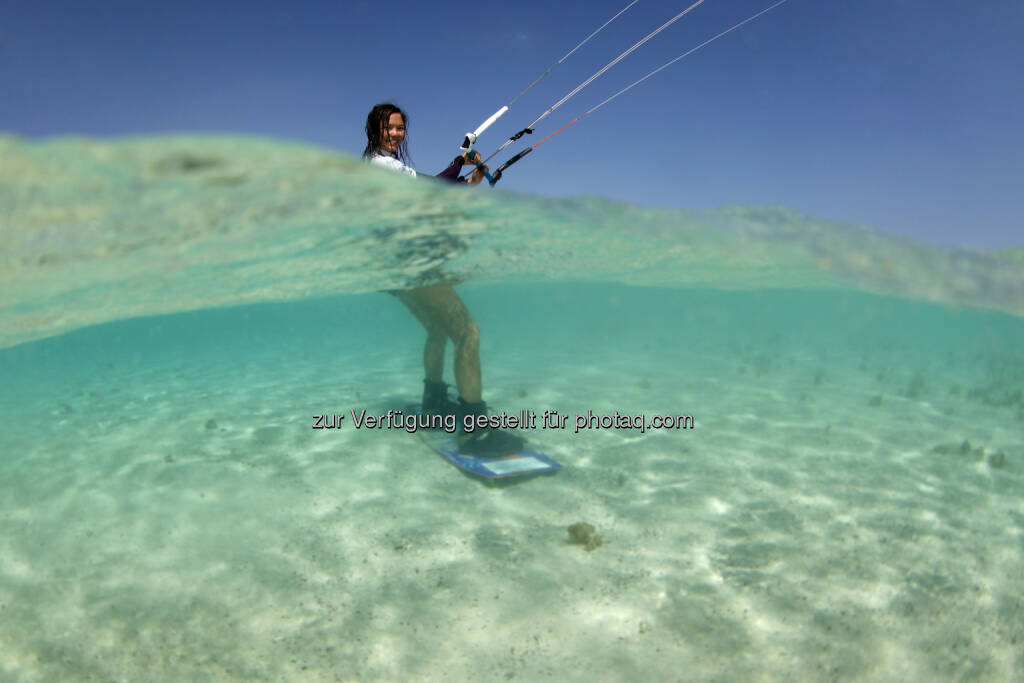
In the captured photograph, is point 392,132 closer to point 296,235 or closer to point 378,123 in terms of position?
point 378,123

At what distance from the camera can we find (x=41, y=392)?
1730 centimetres

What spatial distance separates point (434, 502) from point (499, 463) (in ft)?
3.61

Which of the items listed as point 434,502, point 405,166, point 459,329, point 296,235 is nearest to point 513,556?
point 434,502

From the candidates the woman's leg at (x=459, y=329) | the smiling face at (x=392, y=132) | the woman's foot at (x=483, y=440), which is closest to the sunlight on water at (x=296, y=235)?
the smiling face at (x=392, y=132)

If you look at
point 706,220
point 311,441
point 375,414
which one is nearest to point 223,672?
point 311,441

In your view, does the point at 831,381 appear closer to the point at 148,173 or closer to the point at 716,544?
the point at 716,544

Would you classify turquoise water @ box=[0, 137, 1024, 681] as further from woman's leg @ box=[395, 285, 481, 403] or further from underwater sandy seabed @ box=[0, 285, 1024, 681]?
woman's leg @ box=[395, 285, 481, 403]

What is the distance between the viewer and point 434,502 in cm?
632

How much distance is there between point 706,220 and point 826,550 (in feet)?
19.5

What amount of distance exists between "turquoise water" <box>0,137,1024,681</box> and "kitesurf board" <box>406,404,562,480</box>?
0.22m

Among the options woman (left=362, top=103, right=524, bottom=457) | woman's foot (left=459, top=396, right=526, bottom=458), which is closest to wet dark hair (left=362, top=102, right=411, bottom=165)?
woman (left=362, top=103, right=524, bottom=457)

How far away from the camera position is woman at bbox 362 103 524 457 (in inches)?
254

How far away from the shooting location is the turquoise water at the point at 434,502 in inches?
155

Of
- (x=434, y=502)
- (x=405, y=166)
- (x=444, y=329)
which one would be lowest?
(x=434, y=502)
